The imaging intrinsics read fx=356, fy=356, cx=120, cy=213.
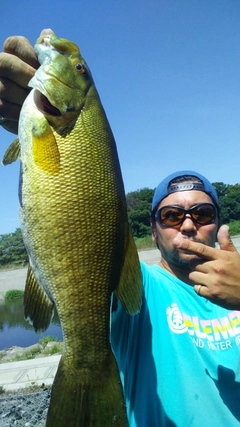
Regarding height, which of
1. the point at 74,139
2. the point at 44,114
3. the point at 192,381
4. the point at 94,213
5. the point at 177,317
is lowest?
the point at 192,381

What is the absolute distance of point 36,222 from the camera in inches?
61.7

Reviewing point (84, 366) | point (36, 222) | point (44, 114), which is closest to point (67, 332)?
point (84, 366)

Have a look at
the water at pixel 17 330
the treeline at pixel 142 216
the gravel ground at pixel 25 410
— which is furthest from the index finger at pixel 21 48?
the treeline at pixel 142 216

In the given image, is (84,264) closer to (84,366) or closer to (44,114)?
(84,366)

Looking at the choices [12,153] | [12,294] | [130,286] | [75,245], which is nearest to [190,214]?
[130,286]

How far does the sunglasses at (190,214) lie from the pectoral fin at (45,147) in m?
1.27

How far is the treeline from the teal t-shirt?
120 ft

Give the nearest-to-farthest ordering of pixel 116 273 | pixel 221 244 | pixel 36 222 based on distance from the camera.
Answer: pixel 36 222 < pixel 116 273 < pixel 221 244

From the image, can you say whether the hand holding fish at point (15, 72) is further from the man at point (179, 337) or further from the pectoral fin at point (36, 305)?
the pectoral fin at point (36, 305)

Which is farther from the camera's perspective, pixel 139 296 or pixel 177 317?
pixel 177 317

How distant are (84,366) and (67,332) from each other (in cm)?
18

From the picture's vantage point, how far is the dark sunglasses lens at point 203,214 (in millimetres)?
2660

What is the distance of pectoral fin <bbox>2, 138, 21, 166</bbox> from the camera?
1.76 meters

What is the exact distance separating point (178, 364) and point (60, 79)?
1.74 m
